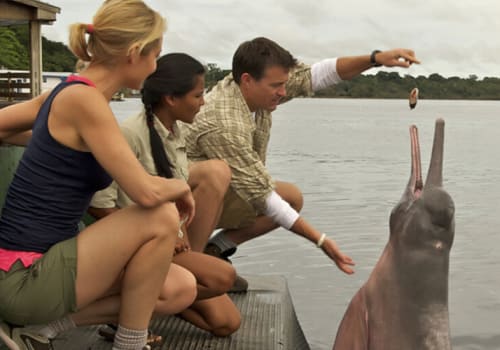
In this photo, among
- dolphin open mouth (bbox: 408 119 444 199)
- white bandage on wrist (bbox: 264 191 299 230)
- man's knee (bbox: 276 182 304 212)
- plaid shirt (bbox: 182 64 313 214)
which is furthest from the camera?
man's knee (bbox: 276 182 304 212)

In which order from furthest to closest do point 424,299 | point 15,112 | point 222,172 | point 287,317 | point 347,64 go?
point 347,64 < point 287,317 < point 222,172 < point 424,299 < point 15,112

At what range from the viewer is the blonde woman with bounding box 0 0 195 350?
281 cm

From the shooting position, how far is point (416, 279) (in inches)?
143

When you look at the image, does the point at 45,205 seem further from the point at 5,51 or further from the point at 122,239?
the point at 5,51

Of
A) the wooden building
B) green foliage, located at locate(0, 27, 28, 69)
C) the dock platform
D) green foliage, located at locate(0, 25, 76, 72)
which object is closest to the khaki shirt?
the dock platform

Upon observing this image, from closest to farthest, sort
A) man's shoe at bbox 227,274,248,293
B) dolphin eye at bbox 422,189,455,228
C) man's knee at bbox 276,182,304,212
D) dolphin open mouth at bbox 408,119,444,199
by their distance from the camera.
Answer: dolphin open mouth at bbox 408,119,444,199 < dolphin eye at bbox 422,189,455,228 < man's shoe at bbox 227,274,248,293 < man's knee at bbox 276,182,304,212

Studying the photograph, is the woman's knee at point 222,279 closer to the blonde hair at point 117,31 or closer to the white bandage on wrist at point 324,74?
the blonde hair at point 117,31

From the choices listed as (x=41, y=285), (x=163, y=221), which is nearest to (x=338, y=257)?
(x=163, y=221)

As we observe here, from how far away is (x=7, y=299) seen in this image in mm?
2871

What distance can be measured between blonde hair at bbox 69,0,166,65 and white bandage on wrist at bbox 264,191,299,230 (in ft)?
4.99

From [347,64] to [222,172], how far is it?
4.17ft

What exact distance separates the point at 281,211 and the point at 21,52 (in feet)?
189

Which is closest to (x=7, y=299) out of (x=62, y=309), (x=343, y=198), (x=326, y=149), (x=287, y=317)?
(x=62, y=309)

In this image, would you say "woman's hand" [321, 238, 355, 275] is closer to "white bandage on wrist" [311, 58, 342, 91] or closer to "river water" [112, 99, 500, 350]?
"river water" [112, 99, 500, 350]
